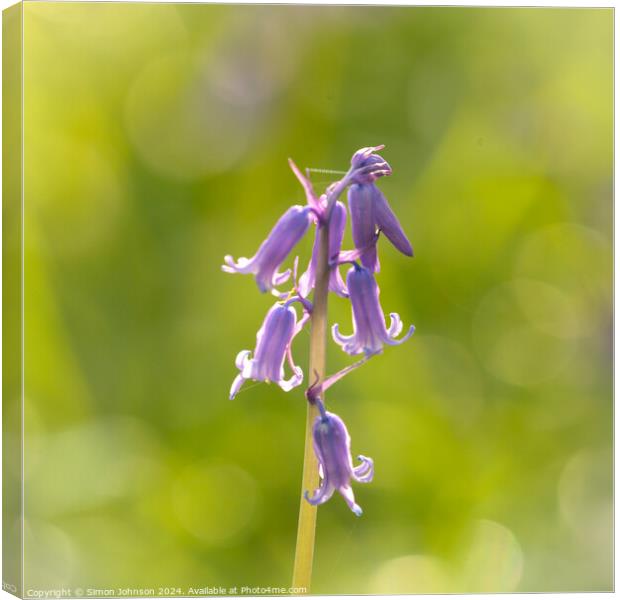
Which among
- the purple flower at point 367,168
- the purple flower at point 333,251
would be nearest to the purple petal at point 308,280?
the purple flower at point 333,251

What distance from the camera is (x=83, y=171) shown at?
4.73 m

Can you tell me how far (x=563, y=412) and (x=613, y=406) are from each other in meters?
0.24

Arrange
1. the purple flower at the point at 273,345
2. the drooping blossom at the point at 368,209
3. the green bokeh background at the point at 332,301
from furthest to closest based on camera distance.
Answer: the green bokeh background at the point at 332,301, the purple flower at the point at 273,345, the drooping blossom at the point at 368,209

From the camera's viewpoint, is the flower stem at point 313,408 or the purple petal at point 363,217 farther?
the purple petal at point 363,217

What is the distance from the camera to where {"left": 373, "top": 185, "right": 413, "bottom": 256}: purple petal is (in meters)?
3.02

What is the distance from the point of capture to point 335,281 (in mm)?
3158

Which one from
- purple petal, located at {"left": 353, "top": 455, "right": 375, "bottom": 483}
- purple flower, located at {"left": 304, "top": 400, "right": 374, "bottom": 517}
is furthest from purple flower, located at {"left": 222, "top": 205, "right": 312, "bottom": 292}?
purple petal, located at {"left": 353, "top": 455, "right": 375, "bottom": 483}

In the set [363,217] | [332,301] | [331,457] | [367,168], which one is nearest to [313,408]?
[331,457]

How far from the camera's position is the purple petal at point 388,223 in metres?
3.02

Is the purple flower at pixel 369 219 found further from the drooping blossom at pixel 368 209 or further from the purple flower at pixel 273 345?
the purple flower at pixel 273 345

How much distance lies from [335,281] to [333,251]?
21cm

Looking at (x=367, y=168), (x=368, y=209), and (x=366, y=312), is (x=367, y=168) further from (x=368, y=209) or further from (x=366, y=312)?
(x=366, y=312)

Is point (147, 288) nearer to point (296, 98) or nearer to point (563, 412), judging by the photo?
point (296, 98)

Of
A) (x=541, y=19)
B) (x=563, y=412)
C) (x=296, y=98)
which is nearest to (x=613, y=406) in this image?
(x=563, y=412)
